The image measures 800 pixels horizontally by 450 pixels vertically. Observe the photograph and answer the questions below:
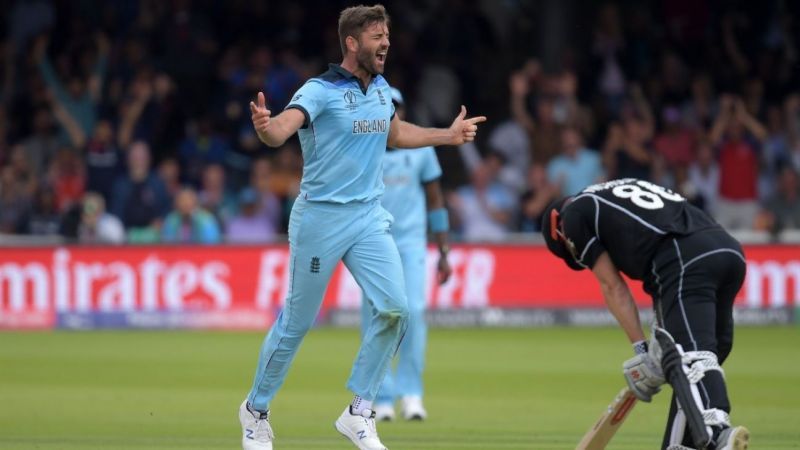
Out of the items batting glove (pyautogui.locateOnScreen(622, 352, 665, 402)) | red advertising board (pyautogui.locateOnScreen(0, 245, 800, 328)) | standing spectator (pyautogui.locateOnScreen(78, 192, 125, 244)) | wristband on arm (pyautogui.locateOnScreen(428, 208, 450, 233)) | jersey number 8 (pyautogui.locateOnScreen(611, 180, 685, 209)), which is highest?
jersey number 8 (pyautogui.locateOnScreen(611, 180, 685, 209))

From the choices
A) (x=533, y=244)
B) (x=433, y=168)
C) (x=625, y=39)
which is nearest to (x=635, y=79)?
(x=625, y=39)

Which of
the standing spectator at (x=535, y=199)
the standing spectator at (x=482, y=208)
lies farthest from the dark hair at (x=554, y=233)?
the standing spectator at (x=482, y=208)

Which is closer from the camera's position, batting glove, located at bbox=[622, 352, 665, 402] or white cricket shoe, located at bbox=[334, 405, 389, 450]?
batting glove, located at bbox=[622, 352, 665, 402]

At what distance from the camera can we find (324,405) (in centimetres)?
1263

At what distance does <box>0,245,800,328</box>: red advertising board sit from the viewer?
768 inches

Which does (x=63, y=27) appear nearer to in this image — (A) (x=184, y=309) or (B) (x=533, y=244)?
(A) (x=184, y=309)

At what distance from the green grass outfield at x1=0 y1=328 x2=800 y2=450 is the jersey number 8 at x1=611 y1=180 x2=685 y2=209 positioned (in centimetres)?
215

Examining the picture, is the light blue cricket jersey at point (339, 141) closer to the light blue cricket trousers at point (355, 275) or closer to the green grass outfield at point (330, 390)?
the light blue cricket trousers at point (355, 275)

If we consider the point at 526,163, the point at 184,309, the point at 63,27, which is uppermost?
the point at 63,27

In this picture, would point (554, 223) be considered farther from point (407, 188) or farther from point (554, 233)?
point (407, 188)

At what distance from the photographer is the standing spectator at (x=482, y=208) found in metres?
21.2

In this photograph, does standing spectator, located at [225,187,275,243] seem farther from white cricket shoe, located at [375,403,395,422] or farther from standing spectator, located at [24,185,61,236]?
white cricket shoe, located at [375,403,395,422]

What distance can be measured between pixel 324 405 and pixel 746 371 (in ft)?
15.4

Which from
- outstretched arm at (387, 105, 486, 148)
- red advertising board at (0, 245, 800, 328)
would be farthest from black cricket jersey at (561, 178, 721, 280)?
red advertising board at (0, 245, 800, 328)
